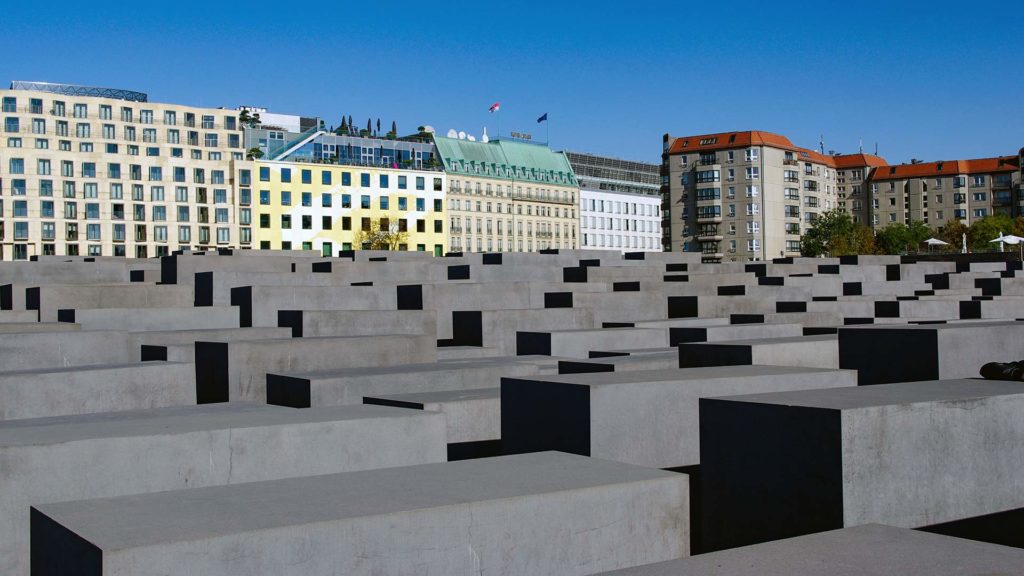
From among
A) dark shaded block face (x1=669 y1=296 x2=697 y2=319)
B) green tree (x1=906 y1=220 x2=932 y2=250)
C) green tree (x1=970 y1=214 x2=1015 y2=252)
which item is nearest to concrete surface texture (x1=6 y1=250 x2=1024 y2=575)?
dark shaded block face (x1=669 y1=296 x2=697 y2=319)

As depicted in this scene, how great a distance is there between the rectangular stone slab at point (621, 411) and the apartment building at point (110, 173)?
72.0m

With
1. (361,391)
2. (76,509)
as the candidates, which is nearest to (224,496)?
(76,509)

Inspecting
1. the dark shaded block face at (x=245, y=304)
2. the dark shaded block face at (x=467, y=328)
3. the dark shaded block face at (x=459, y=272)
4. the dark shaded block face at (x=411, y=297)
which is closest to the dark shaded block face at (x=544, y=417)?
the dark shaded block face at (x=467, y=328)

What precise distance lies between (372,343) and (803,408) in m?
6.78

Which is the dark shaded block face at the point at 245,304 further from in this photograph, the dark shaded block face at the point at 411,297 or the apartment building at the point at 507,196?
the apartment building at the point at 507,196

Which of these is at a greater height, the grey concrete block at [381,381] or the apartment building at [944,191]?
the apartment building at [944,191]

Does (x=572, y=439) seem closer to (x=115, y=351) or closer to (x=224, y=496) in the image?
(x=224, y=496)

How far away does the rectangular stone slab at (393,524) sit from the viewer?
4.31 meters

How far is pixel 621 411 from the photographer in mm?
7512

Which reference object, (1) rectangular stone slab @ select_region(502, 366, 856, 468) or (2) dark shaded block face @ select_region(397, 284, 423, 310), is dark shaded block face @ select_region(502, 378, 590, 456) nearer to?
(1) rectangular stone slab @ select_region(502, 366, 856, 468)

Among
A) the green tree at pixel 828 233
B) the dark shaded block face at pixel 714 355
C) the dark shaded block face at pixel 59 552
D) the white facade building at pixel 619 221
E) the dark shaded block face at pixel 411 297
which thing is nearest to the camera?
the dark shaded block face at pixel 59 552

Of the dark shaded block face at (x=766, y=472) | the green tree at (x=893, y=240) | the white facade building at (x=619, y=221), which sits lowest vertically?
the dark shaded block face at (x=766, y=472)

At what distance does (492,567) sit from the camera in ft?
16.3

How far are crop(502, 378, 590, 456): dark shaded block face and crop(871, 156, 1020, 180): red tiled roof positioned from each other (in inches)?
5178
